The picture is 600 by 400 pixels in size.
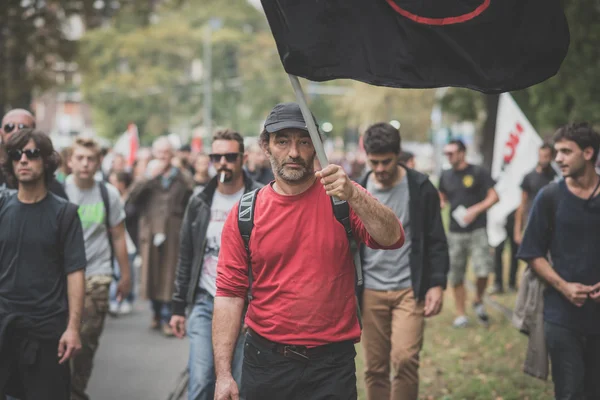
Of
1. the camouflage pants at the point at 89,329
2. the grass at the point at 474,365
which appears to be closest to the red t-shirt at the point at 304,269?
the camouflage pants at the point at 89,329

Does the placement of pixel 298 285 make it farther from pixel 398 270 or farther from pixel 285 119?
pixel 398 270

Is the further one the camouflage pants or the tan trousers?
the camouflage pants

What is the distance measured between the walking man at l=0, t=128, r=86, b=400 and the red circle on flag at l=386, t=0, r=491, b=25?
2.57 m

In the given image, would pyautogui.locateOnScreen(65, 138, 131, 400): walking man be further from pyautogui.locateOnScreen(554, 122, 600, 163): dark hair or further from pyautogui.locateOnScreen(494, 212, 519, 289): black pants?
pyautogui.locateOnScreen(494, 212, 519, 289): black pants

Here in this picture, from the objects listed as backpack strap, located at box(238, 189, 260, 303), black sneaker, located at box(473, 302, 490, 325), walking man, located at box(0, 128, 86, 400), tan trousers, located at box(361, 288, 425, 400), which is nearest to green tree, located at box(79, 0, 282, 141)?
black sneaker, located at box(473, 302, 490, 325)

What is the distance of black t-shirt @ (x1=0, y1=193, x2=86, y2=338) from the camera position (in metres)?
5.23

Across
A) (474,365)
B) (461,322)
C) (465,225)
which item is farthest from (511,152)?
(474,365)

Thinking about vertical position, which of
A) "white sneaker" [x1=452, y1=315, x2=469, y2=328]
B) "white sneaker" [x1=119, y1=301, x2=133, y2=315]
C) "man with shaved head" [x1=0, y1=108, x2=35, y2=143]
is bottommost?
"white sneaker" [x1=119, y1=301, x2=133, y2=315]

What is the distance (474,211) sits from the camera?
10930 mm

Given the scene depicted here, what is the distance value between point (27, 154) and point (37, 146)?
82mm

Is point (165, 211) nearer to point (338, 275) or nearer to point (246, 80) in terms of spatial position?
Answer: point (338, 275)

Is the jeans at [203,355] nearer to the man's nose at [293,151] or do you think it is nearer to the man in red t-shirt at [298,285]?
the man in red t-shirt at [298,285]

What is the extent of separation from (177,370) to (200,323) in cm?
317

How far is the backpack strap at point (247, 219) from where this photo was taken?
4.15m
